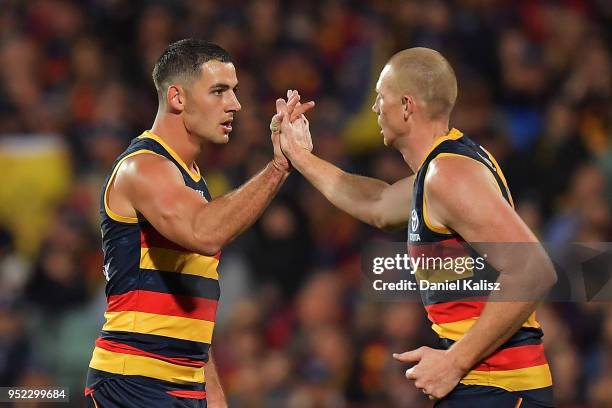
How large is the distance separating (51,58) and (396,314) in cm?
491

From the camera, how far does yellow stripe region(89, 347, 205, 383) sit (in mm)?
4527

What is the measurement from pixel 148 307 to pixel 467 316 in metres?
1.36

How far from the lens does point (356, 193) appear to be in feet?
17.7

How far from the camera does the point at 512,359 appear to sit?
434cm

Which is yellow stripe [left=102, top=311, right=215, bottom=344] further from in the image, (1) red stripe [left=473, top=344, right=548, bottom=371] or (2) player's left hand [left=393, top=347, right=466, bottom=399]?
(1) red stripe [left=473, top=344, right=548, bottom=371]

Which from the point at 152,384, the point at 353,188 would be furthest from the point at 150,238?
the point at 353,188

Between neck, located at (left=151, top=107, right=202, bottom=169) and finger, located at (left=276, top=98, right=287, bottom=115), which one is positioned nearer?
neck, located at (left=151, top=107, right=202, bottom=169)

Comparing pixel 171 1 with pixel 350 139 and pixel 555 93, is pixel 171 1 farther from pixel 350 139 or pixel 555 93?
pixel 555 93

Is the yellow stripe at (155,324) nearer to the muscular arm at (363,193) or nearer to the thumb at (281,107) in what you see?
the muscular arm at (363,193)

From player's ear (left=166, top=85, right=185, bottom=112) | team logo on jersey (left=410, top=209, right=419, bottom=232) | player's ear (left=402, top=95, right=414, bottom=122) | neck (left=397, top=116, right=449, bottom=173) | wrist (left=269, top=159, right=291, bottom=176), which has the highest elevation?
player's ear (left=166, top=85, right=185, bottom=112)

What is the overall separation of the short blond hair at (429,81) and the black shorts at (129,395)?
1690 mm

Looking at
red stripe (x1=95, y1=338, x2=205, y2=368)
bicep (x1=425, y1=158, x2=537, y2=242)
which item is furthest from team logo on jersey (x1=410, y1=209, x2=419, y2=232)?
red stripe (x1=95, y1=338, x2=205, y2=368)

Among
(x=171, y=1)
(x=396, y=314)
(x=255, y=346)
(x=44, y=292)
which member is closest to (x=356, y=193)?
(x=396, y=314)

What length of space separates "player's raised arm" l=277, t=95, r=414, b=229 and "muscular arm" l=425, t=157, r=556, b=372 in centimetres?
97
